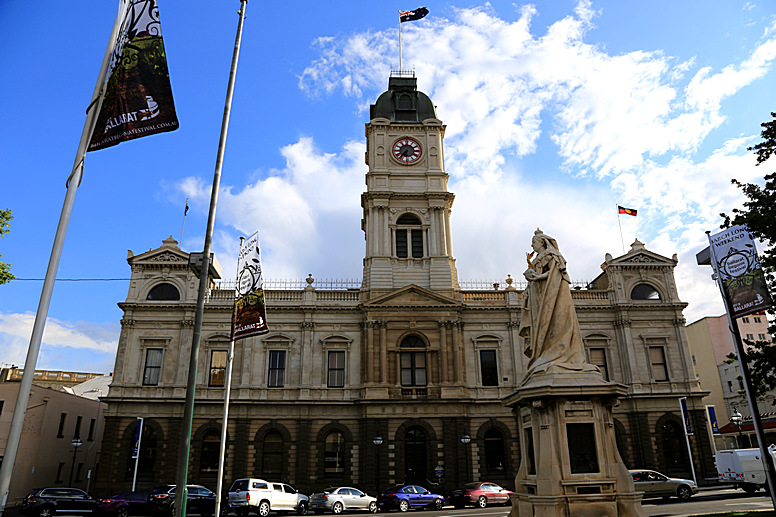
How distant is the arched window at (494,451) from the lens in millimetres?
36031

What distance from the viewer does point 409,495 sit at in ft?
92.8

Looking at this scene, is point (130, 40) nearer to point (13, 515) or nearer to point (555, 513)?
point (555, 513)

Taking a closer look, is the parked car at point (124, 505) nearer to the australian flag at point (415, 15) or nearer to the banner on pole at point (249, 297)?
the banner on pole at point (249, 297)

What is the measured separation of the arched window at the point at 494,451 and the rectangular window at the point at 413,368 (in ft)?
18.4

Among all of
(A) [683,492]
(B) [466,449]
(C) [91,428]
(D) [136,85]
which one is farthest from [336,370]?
(D) [136,85]

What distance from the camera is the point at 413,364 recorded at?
37.8m

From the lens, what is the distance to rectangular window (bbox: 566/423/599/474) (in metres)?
12.0

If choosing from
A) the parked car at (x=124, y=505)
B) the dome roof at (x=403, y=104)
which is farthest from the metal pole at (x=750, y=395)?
the dome roof at (x=403, y=104)

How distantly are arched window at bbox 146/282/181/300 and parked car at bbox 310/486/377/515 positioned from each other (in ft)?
60.4

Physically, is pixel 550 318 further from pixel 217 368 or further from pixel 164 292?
pixel 164 292

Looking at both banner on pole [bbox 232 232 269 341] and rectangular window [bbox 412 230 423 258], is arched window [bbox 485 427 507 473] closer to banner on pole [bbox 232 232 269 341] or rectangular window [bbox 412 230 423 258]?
rectangular window [bbox 412 230 423 258]

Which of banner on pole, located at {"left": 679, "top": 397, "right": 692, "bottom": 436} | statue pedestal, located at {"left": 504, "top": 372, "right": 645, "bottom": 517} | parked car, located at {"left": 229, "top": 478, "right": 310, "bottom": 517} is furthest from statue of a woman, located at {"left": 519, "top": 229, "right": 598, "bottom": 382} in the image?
banner on pole, located at {"left": 679, "top": 397, "right": 692, "bottom": 436}

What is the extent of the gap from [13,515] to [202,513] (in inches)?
360

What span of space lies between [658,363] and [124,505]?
3504 centimetres
